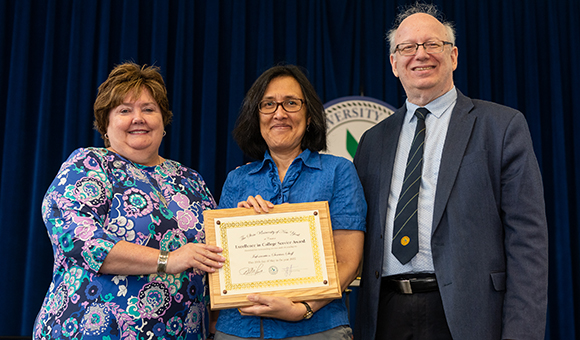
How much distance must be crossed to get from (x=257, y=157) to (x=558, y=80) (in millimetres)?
2909

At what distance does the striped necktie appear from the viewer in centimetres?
166

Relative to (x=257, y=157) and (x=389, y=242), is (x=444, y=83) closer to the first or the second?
(x=389, y=242)

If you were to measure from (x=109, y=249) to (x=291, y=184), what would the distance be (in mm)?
659

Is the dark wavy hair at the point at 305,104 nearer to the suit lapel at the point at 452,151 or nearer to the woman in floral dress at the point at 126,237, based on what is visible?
the woman in floral dress at the point at 126,237

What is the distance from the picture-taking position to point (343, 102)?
345 centimetres

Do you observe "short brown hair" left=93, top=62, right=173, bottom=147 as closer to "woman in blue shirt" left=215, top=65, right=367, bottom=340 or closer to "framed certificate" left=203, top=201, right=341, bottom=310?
"woman in blue shirt" left=215, top=65, right=367, bottom=340

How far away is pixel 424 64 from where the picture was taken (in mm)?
1877

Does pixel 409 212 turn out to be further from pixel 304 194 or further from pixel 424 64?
pixel 424 64

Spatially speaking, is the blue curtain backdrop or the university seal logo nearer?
the blue curtain backdrop

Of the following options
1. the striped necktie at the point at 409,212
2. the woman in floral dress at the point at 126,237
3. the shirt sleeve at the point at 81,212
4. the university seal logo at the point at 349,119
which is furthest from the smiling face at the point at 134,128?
the university seal logo at the point at 349,119

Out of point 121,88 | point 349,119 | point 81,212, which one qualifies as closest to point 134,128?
point 121,88

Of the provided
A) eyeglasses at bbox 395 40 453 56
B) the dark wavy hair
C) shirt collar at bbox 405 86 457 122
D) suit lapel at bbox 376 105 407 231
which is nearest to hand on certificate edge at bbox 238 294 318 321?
suit lapel at bbox 376 105 407 231

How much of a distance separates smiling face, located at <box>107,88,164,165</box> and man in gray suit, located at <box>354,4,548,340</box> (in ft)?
2.99

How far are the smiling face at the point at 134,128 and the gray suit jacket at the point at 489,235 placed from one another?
967mm
